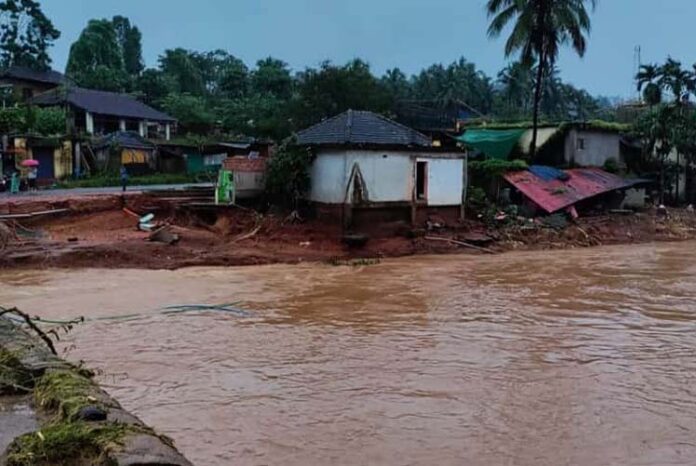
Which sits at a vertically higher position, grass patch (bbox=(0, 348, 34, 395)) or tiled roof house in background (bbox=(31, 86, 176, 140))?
tiled roof house in background (bbox=(31, 86, 176, 140))

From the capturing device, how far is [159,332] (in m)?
13.1

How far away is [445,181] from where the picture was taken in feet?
83.9

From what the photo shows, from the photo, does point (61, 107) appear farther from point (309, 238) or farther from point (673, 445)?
point (673, 445)

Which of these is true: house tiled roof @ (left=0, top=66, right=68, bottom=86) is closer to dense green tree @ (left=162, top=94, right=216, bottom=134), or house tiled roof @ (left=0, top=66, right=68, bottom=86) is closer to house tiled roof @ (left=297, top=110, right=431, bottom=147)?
dense green tree @ (left=162, top=94, right=216, bottom=134)

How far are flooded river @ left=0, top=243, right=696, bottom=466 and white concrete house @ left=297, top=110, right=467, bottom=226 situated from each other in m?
4.60

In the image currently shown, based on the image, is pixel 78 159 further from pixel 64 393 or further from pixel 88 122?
pixel 64 393

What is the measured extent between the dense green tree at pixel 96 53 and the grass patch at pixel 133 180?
77.1 feet

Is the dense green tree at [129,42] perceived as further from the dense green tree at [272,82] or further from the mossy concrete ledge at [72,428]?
the mossy concrete ledge at [72,428]

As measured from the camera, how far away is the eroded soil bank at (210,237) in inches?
813

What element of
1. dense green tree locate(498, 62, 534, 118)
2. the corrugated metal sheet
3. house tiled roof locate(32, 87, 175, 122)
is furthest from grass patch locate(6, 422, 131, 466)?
dense green tree locate(498, 62, 534, 118)

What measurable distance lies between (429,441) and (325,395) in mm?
1966

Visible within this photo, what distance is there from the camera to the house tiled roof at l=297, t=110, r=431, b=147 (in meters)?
24.1

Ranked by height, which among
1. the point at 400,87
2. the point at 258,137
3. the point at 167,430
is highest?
the point at 400,87

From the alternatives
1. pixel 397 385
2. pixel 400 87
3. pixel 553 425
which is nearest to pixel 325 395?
pixel 397 385
